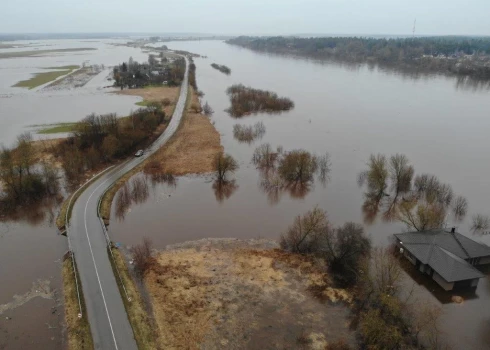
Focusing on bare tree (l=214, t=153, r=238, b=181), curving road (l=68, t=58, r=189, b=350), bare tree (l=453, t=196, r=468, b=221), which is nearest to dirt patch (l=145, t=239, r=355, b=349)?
curving road (l=68, t=58, r=189, b=350)

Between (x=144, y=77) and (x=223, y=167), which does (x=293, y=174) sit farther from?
(x=144, y=77)

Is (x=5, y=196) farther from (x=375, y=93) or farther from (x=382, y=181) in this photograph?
(x=375, y=93)

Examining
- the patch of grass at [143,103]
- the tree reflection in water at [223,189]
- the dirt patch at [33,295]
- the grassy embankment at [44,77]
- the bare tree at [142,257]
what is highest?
the grassy embankment at [44,77]

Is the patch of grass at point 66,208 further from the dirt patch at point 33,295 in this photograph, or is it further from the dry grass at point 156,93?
the dry grass at point 156,93

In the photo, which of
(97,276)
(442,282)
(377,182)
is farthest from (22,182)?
(442,282)

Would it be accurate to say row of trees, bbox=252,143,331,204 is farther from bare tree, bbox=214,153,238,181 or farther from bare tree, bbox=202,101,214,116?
bare tree, bbox=202,101,214,116

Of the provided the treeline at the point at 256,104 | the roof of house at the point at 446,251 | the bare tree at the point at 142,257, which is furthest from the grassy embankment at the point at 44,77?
the roof of house at the point at 446,251

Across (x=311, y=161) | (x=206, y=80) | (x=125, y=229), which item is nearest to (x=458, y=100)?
(x=311, y=161)
